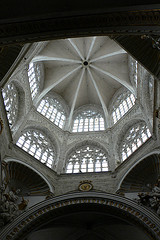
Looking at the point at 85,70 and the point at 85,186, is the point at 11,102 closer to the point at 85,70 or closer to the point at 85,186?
the point at 85,186

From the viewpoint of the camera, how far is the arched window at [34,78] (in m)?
21.8

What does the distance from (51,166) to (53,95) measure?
965cm

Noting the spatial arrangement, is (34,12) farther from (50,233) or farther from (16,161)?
(50,233)

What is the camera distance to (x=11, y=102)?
59.9 ft

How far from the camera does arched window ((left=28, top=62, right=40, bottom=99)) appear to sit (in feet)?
71.7

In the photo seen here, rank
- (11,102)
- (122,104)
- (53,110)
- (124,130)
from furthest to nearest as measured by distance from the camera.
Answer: (53,110)
(122,104)
(124,130)
(11,102)

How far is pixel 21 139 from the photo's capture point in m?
18.6

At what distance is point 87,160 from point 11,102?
7223 mm

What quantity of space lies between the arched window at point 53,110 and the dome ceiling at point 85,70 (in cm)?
124

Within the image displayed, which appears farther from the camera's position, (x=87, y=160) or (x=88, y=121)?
(x=88, y=121)

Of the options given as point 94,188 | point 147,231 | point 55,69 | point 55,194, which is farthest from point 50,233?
point 55,69

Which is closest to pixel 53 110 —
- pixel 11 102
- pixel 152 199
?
pixel 11 102

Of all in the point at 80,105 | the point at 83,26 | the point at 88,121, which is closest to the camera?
the point at 83,26

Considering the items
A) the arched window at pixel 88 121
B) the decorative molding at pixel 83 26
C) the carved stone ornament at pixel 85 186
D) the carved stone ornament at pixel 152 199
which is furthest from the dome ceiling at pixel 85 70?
the decorative molding at pixel 83 26
